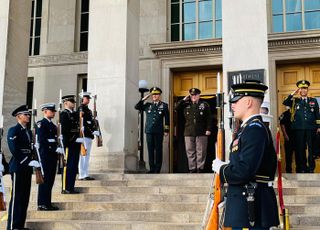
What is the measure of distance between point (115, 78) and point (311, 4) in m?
6.66

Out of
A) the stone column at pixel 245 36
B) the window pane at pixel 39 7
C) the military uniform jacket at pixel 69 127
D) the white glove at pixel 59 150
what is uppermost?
the window pane at pixel 39 7

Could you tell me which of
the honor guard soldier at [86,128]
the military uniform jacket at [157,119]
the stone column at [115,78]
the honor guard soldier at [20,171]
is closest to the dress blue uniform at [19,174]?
the honor guard soldier at [20,171]

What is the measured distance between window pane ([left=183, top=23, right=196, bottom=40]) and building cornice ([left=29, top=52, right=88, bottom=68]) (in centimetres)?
345

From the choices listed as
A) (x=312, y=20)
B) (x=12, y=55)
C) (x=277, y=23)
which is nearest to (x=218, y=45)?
(x=277, y=23)

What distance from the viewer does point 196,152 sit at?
36.2 feet

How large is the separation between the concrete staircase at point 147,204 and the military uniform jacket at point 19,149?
985 millimetres

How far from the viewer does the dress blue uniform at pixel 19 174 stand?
7.45 meters

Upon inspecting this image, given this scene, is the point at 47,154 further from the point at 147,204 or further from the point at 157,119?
the point at 157,119

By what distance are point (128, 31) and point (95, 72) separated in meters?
1.39

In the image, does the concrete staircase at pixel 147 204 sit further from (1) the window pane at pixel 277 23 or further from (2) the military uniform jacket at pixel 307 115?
(1) the window pane at pixel 277 23

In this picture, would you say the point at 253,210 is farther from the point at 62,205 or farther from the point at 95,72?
the point at 95,72

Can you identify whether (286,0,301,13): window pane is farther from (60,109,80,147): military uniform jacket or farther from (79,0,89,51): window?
(60,109,80,147): military uniform jacket

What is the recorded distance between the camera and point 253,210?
3.67 meters

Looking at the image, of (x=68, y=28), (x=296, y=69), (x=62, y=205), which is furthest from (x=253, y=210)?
(x=68, y=28)
